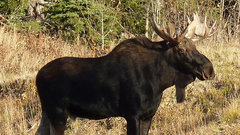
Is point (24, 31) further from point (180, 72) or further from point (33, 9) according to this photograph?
point (180, 72)

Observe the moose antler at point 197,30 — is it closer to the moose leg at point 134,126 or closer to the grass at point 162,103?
the moose leg at point 134,126

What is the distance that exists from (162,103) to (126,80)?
2813 mm

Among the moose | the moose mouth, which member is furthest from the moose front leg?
the moose mouth

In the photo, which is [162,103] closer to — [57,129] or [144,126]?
[144,126]

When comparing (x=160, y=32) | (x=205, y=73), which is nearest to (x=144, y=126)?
(x=205, y=73)

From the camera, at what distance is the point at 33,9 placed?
16.8 meters

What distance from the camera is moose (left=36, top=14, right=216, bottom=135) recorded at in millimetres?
4480

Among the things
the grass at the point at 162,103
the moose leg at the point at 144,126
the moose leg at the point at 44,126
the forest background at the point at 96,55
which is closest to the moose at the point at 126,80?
the moose leg at the point at 144,126

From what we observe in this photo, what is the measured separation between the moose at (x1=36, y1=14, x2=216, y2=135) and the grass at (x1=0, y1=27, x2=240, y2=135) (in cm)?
150

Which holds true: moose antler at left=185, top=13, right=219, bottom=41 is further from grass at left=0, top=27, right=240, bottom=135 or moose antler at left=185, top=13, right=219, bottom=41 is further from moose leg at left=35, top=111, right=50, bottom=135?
moose leg at left=35, top=111, right=50, bottom=135

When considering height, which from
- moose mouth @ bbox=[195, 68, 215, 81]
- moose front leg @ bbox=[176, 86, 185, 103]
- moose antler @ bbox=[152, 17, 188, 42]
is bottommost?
moose front leg @ bbox=[176, 86, 185, 103]

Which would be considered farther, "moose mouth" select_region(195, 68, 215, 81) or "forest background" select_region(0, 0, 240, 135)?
"forest background" select_region(0, 0, 240, 135)

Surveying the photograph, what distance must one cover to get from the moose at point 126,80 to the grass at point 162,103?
1.50 metres

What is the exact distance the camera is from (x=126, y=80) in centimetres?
449
